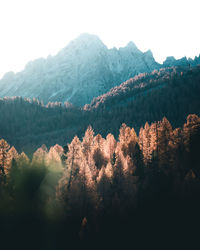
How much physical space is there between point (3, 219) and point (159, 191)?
29448 mm

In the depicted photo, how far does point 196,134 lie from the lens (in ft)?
145

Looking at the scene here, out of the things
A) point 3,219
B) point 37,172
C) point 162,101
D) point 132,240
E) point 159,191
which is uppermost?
point 162,101

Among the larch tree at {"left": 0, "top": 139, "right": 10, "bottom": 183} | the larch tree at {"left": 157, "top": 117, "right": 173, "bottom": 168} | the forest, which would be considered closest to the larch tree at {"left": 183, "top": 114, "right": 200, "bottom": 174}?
the forest

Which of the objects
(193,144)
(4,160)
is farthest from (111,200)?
(4,160)

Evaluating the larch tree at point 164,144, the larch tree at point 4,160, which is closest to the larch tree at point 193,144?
the larch tree at point 164,144

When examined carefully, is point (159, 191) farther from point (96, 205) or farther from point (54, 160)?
point (54, 160)

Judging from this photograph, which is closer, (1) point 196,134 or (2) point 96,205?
(2) point 96,205

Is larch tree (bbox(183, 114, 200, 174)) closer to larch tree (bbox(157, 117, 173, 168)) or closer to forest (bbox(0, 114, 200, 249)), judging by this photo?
forest (bbox(0, 114, 200, 249))

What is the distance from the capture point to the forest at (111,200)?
3462 cm

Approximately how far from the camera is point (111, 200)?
41.6m

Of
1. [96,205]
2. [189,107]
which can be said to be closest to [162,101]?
[189,107]

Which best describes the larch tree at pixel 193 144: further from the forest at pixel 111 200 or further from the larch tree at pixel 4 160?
the larch tree at pixel 4 160

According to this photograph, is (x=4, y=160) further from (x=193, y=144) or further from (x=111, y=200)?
(x=193, y=144)

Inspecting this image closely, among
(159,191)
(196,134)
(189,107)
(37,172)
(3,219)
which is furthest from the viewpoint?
(189,107)
